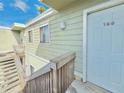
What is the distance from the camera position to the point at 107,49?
10.0 ft

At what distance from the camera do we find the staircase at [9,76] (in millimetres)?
6902

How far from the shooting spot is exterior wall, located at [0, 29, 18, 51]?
14755mm

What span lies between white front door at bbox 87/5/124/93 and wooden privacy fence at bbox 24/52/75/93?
903mm

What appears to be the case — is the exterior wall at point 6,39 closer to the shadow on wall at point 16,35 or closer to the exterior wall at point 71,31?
the shadow on wall at point 16,35

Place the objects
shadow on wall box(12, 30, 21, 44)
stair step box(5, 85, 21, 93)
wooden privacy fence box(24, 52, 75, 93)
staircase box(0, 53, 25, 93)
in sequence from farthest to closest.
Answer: shadow on wall box(12, 30, 21, 44), staircase box(0, 53, 25, 93), stair step box(5, 85, 21, 93), wooden privacy fence box(24, 52, 75, 93)

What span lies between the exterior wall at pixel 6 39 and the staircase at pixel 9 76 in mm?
5866

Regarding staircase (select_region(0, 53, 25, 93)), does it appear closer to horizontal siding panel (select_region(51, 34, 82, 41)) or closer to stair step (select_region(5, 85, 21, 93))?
stair step (select_region(5, 85, 21, 93))

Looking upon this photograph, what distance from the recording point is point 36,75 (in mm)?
2637

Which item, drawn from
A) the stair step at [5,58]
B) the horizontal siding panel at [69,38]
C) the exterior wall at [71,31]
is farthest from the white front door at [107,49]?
the stair step at [5,58]

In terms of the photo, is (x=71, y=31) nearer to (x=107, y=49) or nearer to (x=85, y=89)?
(x=107, y=49)

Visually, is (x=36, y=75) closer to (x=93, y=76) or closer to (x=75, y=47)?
(x=93, y=76)

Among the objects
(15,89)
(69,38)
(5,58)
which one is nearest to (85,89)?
(69,38)

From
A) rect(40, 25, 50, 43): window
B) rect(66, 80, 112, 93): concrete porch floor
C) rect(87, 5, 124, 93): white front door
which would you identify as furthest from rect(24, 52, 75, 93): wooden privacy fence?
rect(40, 25, 50, 43): window

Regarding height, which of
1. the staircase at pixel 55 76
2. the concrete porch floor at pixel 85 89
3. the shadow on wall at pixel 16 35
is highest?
the shadow on wall at pixel 16 35
